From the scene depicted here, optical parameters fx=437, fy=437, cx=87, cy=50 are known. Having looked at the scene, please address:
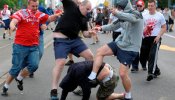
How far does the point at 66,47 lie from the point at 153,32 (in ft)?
9.49

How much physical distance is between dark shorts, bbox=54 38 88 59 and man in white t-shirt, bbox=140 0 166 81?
89.9 inches

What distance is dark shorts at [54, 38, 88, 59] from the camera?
23.4 ft

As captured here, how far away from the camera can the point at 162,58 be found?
44.9 feet

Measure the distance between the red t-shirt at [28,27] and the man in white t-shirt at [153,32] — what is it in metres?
2.70

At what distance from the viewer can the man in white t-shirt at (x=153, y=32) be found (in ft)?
29.8

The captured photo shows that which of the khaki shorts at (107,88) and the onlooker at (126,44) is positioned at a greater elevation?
the onlooker at (126,44)

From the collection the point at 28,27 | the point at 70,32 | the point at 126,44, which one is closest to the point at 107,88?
the point at 126,44

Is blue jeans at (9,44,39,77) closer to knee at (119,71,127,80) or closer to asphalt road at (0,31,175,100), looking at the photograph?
asphalt road at (0,31,175,100)

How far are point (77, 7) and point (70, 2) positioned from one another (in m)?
0.14

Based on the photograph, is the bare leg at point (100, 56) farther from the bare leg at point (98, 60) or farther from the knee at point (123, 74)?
the knee at point (123, 74)

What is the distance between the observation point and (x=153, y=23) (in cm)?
931

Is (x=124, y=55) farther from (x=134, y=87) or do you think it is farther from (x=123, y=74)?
(x=134, y=87)

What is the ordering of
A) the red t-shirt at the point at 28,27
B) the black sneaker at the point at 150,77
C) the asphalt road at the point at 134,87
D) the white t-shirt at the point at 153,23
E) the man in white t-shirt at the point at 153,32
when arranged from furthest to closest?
the white t-shirt at the point at 153,23
the man in white t-shirt at the point at 153,32
the black sneaker at the point at 150,77
the asphalt road at the point at 134,87
the red t-shirt at the point at 28,27

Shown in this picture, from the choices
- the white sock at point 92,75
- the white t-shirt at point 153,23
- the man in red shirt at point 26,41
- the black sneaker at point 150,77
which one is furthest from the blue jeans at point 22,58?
the white t-shirt at point 153,23
